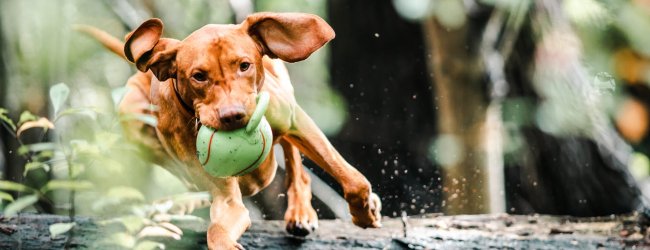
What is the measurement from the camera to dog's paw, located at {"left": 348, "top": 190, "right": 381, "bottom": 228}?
11.2ft

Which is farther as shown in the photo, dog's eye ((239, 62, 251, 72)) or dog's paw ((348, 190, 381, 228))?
dog's paw ((348, 190, 381, 228))

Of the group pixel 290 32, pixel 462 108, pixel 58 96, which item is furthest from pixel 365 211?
pixel 462 108

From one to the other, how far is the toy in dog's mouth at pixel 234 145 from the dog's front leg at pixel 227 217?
0.31 m

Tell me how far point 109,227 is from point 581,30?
3.01 meters

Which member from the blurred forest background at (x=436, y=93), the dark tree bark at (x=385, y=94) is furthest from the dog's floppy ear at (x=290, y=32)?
the dark tree bark at (x=385, y=94)

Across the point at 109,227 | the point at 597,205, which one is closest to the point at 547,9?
the point at 597,205

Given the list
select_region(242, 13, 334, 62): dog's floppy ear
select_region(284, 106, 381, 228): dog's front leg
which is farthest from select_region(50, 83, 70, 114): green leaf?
select_region(284, 106, 381, 228): dog's front leg

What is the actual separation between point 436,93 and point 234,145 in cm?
279

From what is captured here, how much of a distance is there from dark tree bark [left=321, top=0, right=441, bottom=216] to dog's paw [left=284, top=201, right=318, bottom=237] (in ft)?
6.09

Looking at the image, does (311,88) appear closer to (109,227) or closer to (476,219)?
(476,219)

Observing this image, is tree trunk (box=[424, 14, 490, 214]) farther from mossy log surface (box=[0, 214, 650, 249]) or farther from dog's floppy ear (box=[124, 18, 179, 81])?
dog's floppy ear (box=[124, 18, 179, 81])

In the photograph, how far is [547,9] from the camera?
5074mm

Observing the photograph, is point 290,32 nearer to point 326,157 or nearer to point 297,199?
point 326,157

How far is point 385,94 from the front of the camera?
5664 mm
